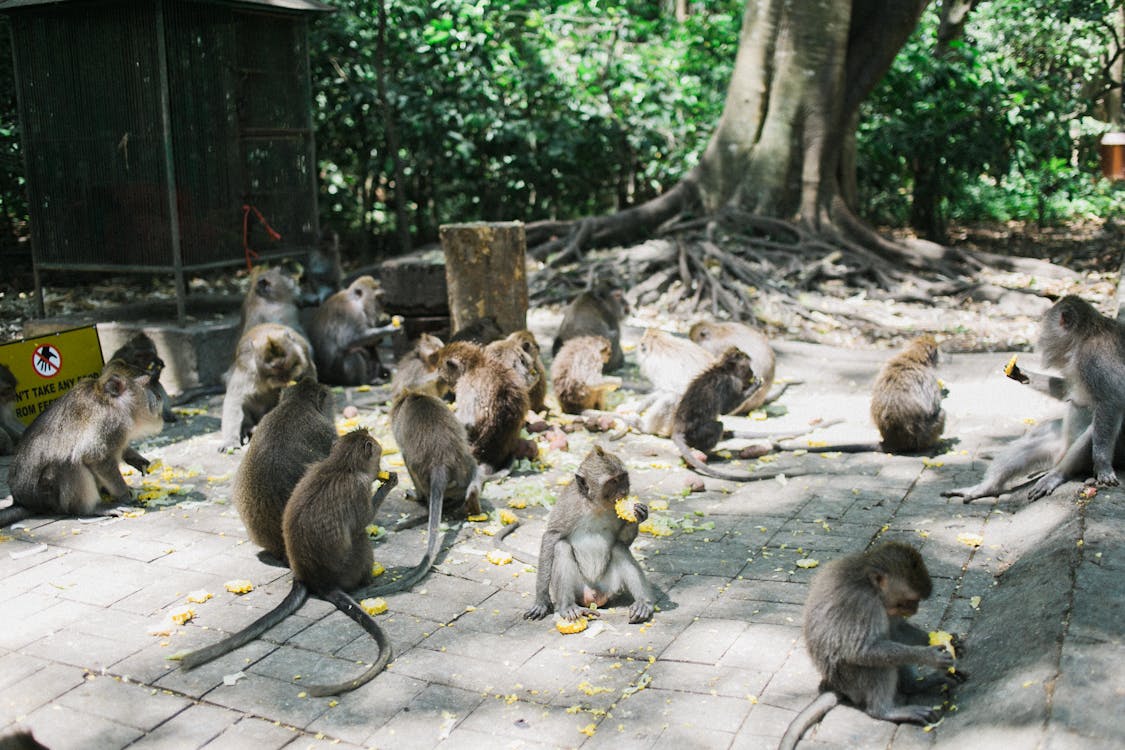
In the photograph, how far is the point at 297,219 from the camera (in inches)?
456

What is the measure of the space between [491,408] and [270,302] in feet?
12.1

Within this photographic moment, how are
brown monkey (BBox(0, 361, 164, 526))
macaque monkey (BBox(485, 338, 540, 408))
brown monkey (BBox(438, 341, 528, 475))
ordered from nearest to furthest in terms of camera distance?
brown monkey (BBox(0, 361, 164, 526)) < brown monkey (BBox(438, 341, 528, 475)) < macaque monkey (BBox(485, 338, 540, 408))

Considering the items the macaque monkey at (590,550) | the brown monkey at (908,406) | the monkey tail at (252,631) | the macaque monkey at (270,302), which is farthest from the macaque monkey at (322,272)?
the macaque monkey at (590,550)

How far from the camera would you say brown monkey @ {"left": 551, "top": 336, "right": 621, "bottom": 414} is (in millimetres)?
8977

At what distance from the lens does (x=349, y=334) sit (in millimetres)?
10203

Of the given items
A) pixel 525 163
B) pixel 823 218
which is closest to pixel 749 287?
pixel 823 218

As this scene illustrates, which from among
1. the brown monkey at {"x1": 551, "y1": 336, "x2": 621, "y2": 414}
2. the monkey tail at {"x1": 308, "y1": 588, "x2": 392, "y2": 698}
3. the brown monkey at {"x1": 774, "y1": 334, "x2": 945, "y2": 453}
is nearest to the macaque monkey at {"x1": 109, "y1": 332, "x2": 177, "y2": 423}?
the brown monkey at {"x1": 551, "y1": 336, "x2": 621, "y2": 414}

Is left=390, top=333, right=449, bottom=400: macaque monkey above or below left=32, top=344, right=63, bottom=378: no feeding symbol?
below

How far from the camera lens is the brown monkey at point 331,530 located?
5.30m

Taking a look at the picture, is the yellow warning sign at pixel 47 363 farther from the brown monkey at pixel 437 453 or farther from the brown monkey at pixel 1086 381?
the brown monkey at pixel 1086 381

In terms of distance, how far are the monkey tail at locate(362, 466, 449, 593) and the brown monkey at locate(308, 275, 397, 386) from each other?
3.83 metres

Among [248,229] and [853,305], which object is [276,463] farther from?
[853,305]

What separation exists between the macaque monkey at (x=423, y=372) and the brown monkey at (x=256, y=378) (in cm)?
75

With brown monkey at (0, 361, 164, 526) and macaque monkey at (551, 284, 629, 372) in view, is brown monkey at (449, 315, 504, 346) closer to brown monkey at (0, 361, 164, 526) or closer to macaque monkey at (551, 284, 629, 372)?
macaque monkey at (551, 284, 629, 372)
